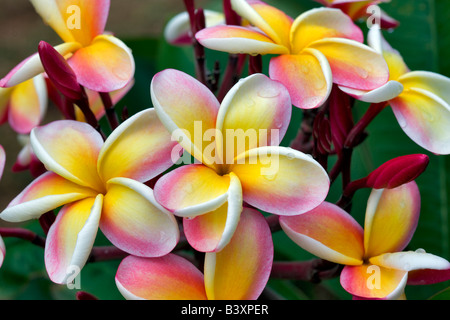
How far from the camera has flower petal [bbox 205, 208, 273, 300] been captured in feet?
1.80

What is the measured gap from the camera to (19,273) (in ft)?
3.34

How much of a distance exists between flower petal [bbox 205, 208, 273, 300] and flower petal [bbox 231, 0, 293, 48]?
237 millimetres

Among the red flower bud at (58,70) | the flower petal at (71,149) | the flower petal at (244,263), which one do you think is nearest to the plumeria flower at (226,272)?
the flower petal at (244,263)

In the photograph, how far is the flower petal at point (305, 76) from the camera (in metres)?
0.59

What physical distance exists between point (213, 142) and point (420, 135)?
250 millimetres

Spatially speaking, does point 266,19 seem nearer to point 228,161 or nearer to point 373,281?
point 228,161

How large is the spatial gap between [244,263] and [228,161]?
0.35ft

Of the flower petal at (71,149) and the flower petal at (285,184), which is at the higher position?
the flower petal at (71,149)

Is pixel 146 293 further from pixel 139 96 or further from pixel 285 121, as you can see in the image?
pixel 139 96

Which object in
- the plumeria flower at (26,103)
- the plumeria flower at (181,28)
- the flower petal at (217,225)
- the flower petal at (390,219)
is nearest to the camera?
the flower petal at (217,225)

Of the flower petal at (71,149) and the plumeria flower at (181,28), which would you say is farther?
the plumeria flower at (181,28)

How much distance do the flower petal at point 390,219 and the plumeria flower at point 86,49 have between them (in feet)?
1.04

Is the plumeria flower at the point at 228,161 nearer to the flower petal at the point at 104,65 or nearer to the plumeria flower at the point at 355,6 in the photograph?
the flower petal at the point at 104,65

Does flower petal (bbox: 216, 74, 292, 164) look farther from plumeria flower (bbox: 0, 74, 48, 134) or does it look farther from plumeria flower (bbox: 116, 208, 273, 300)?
plumeria flower (bbox: 0, 74, 48, 134)
